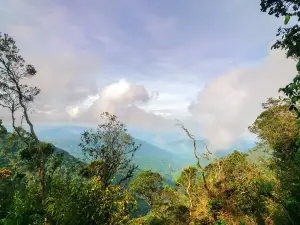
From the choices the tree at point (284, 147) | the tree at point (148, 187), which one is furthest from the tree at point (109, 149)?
the tree at point (148, 187)

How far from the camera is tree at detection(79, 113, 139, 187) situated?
87.1 ft

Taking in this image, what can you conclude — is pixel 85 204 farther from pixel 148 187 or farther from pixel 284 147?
pixel 148 187

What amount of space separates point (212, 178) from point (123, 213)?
593 inches

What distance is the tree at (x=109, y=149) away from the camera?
26547 mm

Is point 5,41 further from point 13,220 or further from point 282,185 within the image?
point 282,185

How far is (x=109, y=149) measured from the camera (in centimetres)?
2712

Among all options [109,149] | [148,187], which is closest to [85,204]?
[109,149]

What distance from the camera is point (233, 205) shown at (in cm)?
2636

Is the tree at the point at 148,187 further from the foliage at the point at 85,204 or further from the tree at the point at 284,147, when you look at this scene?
the foliage at the point at 85,204

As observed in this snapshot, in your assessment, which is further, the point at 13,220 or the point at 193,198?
the point at 193,198

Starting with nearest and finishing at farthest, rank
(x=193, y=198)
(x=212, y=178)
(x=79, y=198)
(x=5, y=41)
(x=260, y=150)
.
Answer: (x=79, y=198) < (x=5, y=41) < (x=212, y=178) < (x=193, y=198) < (x=260, y=150)

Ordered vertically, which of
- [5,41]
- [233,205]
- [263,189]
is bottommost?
[233,205]

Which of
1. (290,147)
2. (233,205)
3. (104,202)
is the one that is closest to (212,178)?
(233,205)

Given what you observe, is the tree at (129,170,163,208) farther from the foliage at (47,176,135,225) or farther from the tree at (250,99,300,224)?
the foliage at (47,176,135,225)
